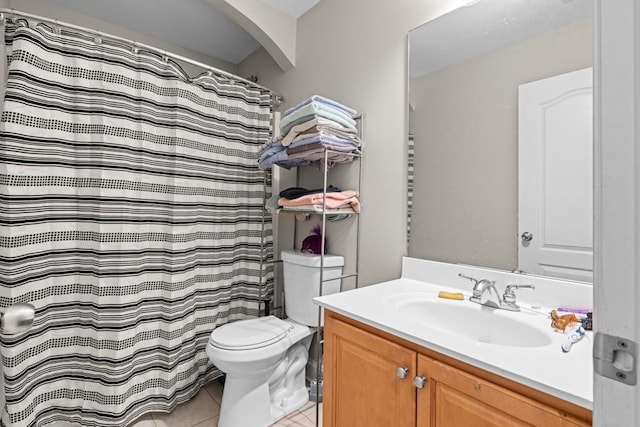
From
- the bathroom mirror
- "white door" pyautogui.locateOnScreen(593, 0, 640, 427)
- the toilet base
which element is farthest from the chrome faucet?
the toilet base

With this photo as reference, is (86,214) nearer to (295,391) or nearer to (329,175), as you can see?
(329,175)

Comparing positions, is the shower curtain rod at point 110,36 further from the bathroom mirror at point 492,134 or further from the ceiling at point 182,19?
the bathroom mirror at point 492,134

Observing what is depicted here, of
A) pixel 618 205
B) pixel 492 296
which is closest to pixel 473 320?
pixel 492 296

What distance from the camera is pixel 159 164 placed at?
173 cm

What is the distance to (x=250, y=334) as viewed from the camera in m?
1.57

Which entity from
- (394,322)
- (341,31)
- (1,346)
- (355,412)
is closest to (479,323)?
(394,322)

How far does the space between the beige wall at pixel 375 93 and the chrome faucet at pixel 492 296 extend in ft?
1.40

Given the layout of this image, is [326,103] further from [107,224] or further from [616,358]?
[616,358]

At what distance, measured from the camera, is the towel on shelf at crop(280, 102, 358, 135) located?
5.03 feet

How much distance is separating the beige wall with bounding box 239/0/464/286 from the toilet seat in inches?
20.1

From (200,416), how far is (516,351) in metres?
1.64

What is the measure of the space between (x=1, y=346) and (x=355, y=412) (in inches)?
59.1

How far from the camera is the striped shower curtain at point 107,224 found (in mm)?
1365

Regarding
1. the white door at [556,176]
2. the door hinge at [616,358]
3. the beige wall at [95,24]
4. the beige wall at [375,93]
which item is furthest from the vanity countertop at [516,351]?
the beige wall at [95,24]
